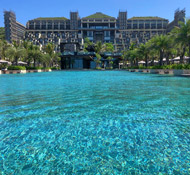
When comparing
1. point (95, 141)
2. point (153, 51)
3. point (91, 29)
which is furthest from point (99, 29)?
point (95, 141)

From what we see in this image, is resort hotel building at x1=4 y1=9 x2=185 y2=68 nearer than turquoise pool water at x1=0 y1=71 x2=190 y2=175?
No

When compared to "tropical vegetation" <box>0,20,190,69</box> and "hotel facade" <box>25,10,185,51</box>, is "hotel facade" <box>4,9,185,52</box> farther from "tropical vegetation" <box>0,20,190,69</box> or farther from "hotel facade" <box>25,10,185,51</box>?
"tropical vegetation" <box>0,20,190,69</box>

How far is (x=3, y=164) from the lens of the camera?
3.22 m

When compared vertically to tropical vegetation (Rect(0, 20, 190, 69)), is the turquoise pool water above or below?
below

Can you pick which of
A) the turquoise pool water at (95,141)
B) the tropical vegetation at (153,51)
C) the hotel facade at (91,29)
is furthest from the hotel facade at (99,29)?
the turquoise pool water at (95,141)

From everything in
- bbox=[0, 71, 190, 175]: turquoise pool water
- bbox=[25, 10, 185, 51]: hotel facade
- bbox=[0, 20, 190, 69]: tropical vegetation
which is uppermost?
bbox=[25, 10, 185, 51]: hotel facade

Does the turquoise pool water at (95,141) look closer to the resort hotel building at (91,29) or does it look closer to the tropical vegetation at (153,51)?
the tropical vegetation at (153,51)

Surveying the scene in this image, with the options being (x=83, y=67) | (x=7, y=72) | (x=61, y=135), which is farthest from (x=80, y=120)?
(x=83, y=67)

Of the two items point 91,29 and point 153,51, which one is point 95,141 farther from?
point 91,29

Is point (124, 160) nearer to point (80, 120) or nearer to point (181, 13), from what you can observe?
point (80, 120)

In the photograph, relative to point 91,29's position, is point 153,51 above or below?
below

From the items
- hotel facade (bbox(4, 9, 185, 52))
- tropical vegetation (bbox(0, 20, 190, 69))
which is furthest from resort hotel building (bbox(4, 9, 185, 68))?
tropical vegetation (bbox(0, 20, 190, 69))

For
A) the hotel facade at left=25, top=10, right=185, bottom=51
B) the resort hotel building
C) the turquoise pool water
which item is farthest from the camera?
the hotel facade at left=25, top=10, right=185, bottom=51

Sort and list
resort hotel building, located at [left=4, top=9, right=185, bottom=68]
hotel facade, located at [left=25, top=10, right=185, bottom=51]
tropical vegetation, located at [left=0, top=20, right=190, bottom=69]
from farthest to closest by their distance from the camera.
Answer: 1. hotel facade, located at [left=25, top=10, right=185, bottom=51]
2. resort hotel building, located at [left=4, top=9, right=185, bottom=68]
3. tropical vegetation, located at [left=0, top=20, right=190, bottom=69]
